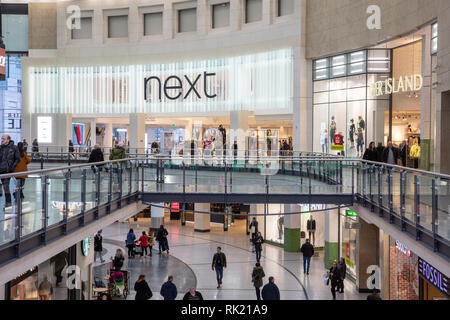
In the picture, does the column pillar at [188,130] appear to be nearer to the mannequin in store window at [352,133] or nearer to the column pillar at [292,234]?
the column pillar at [292,234]

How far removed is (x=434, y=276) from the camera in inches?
507

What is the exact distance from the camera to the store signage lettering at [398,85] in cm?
2108

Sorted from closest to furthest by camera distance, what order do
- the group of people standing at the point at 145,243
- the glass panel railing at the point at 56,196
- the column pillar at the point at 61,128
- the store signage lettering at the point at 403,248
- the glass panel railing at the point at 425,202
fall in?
the glass panel railing at the point at 425,202
the glass panel railing at the point at 56,196
the store signage lettering at the point at 403,248
the group of people standing at the point at 145,243
the column pillar at the point at 61,128

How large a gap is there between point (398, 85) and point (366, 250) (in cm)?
694

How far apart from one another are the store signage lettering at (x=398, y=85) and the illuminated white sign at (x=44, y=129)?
2540 cm

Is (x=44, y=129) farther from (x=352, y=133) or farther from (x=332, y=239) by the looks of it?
(x=332, y=239)

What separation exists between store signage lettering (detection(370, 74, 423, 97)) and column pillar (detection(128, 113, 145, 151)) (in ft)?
60.9

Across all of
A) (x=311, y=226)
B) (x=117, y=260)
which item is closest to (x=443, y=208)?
(x=117, y=260)

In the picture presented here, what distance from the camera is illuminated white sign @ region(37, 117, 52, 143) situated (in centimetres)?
4122

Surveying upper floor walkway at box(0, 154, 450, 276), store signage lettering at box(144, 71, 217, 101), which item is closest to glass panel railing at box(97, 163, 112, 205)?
upper floor walkway at box(0, 154, 450, 276)

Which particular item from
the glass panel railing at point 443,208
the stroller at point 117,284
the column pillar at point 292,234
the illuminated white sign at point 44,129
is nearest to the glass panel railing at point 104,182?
the stroller at point 117,284

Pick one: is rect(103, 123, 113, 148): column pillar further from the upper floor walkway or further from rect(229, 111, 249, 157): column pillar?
the upper floor walkway
